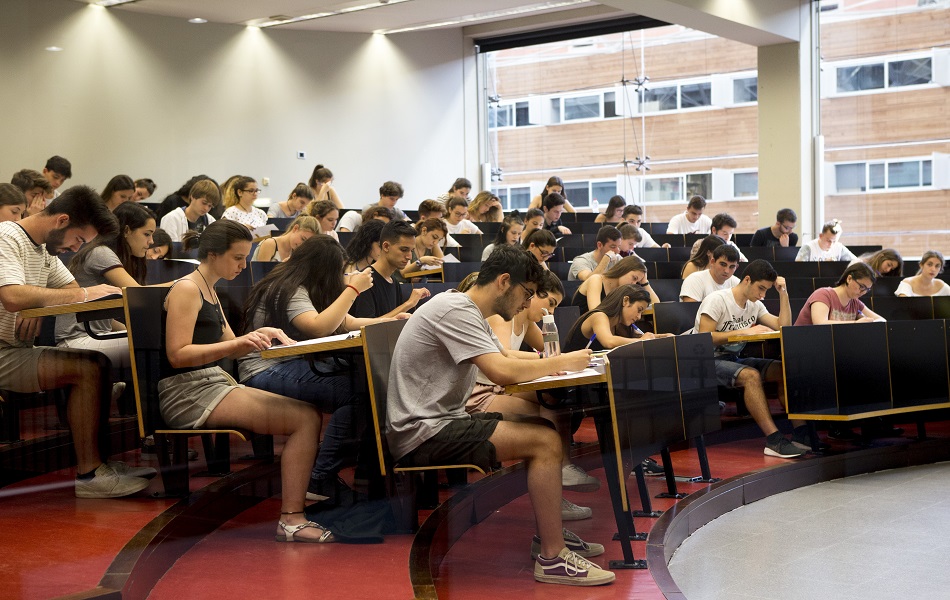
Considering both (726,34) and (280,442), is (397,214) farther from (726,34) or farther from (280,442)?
(726,34)

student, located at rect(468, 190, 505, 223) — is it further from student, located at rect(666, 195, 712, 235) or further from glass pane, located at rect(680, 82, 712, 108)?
glass pane, located at rect(680, 82, 712, 108)

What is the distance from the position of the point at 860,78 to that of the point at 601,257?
5.89 metres

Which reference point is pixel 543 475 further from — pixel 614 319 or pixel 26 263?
pixel 614 319

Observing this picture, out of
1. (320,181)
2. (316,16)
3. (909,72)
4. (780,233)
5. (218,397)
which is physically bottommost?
(218,397)

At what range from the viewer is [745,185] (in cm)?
1210

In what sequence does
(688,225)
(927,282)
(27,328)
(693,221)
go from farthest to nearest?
(688,225) → (693,221) → (927,282) → (27,328)

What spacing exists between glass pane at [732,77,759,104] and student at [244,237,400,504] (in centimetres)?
919

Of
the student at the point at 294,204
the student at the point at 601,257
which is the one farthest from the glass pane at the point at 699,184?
the student at the point at 601,257

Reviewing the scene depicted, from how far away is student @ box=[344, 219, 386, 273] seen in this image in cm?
413

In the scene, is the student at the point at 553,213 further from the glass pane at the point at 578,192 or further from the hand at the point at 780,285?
the glass pane at the point at 578,192

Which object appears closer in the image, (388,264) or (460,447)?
(460,447)

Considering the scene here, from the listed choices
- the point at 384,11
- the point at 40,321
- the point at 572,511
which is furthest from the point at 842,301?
the point at 384,11

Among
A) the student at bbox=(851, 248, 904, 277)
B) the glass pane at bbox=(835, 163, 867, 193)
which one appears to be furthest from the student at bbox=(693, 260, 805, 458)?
the glass pane at bbox=(835, 163, 867, 193)

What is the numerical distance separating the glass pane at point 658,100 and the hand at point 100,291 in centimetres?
1090
